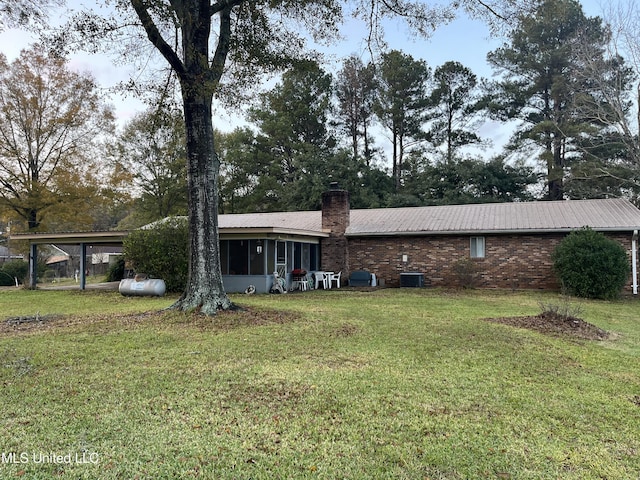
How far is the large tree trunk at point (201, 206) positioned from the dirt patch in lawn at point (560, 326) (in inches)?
216

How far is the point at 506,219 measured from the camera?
1550cm

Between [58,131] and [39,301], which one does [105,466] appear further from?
[58,131]

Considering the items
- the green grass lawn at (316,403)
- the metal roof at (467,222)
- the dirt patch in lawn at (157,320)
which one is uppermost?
the metal roof at (467,222)

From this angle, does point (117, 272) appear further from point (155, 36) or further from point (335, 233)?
point (155, 36)

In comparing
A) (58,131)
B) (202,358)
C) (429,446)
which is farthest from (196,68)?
(58,131)

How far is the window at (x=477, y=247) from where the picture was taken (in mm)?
15188

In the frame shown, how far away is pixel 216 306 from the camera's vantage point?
8.44 m

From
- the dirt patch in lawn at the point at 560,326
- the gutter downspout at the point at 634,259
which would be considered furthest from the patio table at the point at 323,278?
the gutter downspout at the point at 634,259

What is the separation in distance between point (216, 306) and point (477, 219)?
36.4 feet

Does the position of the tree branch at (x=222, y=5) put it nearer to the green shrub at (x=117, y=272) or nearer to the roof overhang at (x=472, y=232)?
the roof overhang at (x=472, y=232)

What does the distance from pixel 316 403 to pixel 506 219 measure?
13.7 metres

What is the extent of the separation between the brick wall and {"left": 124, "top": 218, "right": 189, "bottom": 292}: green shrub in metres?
6.66

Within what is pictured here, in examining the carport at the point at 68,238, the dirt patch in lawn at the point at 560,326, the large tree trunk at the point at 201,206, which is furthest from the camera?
the carport at the point at 68,238

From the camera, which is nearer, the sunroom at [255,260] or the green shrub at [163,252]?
the green shrub at [163,252]
